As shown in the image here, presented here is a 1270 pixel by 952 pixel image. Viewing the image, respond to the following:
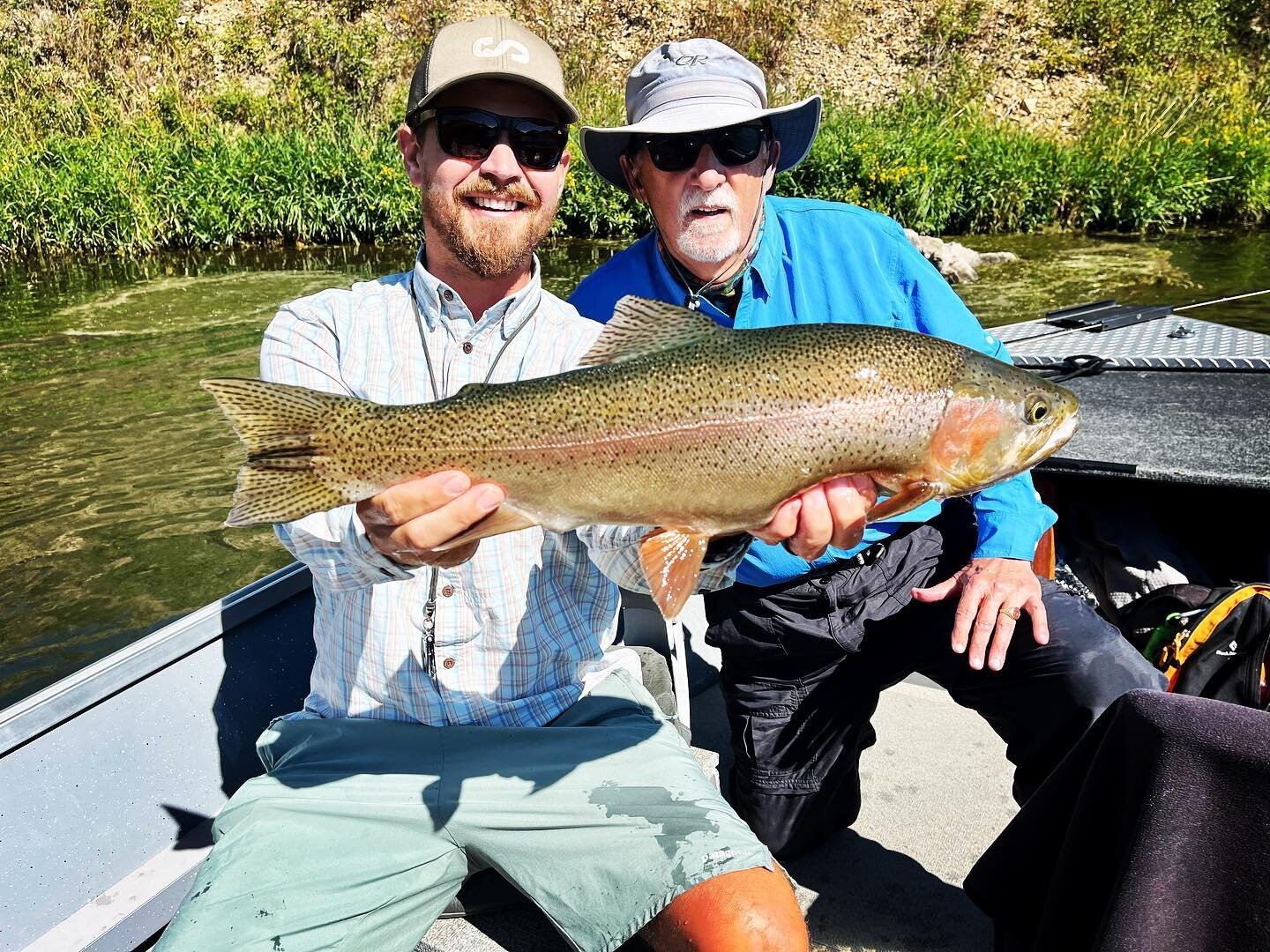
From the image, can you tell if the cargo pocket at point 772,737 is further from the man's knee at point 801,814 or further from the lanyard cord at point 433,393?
the lanyard cord at point 433,393

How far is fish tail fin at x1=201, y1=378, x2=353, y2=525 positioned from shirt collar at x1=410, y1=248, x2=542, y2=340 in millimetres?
770

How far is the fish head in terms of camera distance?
2.37 meters

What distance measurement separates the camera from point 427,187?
317 centimetres

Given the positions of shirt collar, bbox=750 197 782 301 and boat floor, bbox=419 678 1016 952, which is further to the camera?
shirt collar, bbox=750 197 782 301

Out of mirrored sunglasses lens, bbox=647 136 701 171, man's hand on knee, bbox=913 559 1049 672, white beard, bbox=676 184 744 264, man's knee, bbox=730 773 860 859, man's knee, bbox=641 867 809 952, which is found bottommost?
man's knee, bbox=730 773 860 859

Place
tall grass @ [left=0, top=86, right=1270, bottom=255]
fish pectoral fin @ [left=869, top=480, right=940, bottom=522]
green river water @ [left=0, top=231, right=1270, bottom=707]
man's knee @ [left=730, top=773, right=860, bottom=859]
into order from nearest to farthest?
fish pectoral fin @ [left=869, top=480, right=940, bottom=522] → man's knee @ [left=730, top=773, right=860, bottom=859] → green river water @ [left=0, top=231, right=1270, bottom=707] → tall grass @ [left=0, top=86, right=1270, bottom=255]

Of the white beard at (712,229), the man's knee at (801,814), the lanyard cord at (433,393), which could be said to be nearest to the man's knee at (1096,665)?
the man's knee at (801,814)

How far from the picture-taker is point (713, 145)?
3.62m

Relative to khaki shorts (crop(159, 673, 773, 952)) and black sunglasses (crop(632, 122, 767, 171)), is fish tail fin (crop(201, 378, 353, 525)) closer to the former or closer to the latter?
khaki shorts (crop(159, 673, 773, 952))

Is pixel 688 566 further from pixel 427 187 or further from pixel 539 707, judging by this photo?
pixel 427 187

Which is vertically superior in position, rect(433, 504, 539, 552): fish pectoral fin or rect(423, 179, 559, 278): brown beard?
rect(423, 179, 559, 278): brown beard

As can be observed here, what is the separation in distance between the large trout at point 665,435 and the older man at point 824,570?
968mm

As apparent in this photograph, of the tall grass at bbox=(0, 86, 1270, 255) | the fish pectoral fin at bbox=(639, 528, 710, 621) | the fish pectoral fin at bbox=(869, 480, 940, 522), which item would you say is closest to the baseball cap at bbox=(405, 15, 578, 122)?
the fish pectoral fin at bbox=(639, 528, 710, 621)

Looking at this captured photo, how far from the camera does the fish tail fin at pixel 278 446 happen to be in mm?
2246
